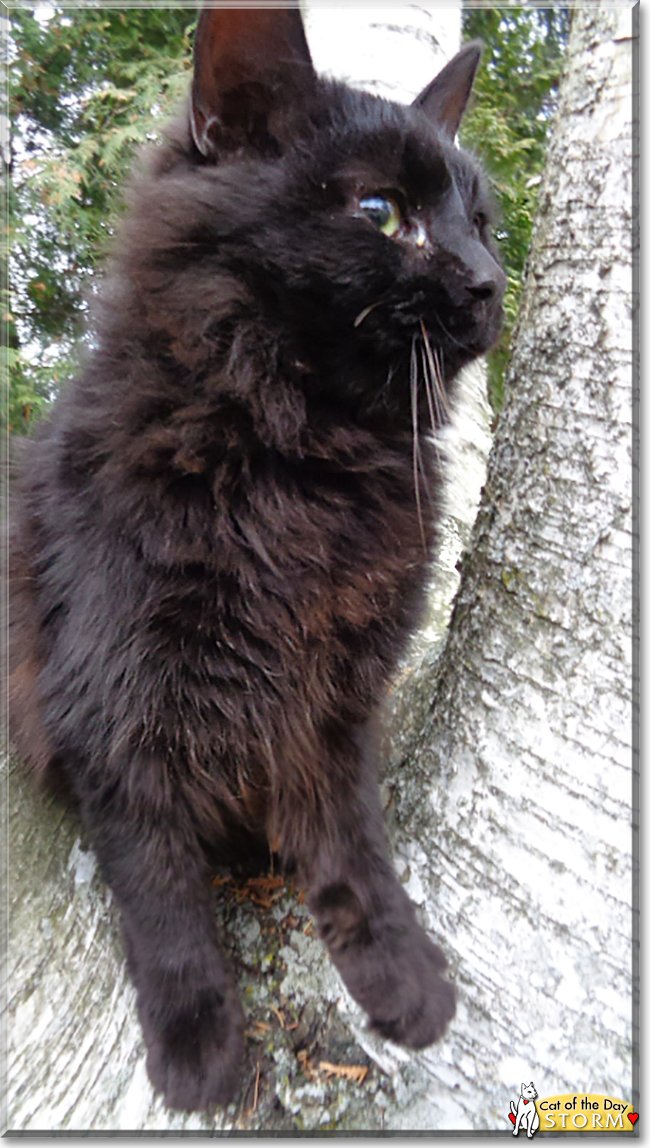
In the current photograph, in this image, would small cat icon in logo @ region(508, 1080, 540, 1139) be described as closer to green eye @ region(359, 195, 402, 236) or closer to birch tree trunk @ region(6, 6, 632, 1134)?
birch tree trunk @ region(6, 6, 632, 1134)

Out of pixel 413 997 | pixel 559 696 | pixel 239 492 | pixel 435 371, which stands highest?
pixel 435 371

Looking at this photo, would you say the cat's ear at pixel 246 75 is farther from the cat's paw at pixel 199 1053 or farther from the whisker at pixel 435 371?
the cat's paw at pixel 199 1053

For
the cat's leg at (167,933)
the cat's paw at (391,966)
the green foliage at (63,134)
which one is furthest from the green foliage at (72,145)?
the cat's paw at (391,966)

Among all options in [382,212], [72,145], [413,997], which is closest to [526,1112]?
[413,997]

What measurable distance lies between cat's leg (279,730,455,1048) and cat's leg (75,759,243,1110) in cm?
20

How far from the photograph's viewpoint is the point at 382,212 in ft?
3.81

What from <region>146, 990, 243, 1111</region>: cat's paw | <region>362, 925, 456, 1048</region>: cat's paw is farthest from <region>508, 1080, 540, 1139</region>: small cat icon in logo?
<region>146, 990, 243, 1111</region>: cat's paw

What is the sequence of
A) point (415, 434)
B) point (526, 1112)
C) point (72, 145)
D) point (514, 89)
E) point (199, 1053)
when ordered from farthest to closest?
point (514, 89), point (72, 145), point (415, 434), point (199, 1053), point (526, 1112)

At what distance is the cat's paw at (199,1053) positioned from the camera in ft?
3.55

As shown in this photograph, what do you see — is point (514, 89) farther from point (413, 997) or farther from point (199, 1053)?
point (199, 1053)

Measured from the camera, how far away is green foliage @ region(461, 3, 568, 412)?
10.5 feet

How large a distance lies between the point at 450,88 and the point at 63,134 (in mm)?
2032

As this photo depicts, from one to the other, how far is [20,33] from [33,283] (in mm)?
810

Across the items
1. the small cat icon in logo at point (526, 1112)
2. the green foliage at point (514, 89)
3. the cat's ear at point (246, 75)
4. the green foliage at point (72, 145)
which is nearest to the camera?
the small cat icon in logo at point (526, 1112)
